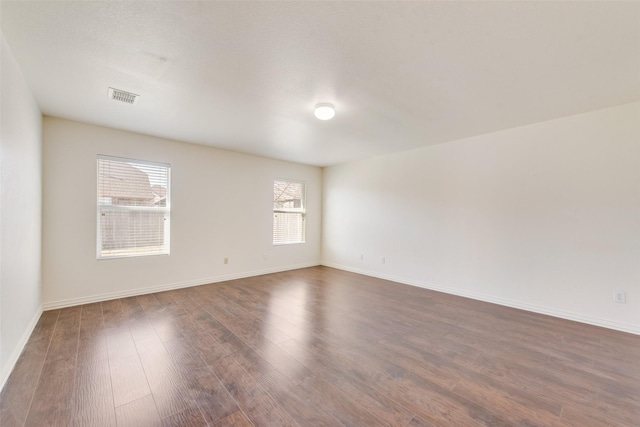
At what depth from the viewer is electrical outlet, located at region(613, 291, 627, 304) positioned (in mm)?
2781

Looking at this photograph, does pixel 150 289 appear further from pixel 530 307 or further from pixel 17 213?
pixel 530 307

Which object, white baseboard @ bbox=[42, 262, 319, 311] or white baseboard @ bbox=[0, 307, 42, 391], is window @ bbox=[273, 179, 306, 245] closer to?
white baseboard @ bbox=[42, 262, 319, 311]

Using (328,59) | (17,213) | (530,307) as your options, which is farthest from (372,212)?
(17,213)

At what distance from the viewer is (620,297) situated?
2803 millimetres

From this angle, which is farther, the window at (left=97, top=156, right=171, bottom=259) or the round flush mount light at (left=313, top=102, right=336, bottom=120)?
the window at (left=97, top=156, right=171, bottom=259)

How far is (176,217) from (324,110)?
2861 millimetres

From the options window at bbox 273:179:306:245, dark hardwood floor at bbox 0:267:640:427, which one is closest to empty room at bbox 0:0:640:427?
dark hardwood floor at bbox 0:267:640:427

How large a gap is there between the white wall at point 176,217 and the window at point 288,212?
16cm

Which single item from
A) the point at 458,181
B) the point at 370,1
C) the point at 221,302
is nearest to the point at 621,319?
the point at 458,181

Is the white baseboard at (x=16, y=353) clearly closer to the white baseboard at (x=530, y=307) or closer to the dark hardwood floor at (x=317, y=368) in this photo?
the dark hardwood floor at (x=317, y=368)

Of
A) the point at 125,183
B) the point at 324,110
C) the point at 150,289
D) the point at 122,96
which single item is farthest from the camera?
the point at 150,289

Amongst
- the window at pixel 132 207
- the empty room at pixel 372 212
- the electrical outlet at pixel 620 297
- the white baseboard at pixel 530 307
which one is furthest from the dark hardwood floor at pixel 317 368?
the window at pixel 132 207

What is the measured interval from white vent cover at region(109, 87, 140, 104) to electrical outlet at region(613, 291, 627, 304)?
5.35m

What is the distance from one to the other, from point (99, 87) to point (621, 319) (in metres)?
5.70
